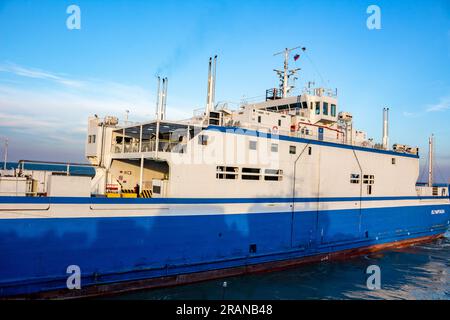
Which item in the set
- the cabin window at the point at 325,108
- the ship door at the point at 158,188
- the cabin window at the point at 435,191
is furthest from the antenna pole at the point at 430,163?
the ship door at the point at 158,188

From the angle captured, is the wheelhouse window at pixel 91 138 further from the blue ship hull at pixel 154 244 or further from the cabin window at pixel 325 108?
the cabin window at pixel 325 108

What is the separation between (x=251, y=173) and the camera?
15.8 metres

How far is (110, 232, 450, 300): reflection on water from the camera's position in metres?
13.6

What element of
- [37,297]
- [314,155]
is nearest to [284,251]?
[314,155]

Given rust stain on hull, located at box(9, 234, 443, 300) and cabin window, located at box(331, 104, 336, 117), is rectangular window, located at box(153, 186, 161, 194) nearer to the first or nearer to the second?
rust stain on hull, located at box(9, 234, 443, 300)

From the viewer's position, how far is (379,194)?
2177 centimetres

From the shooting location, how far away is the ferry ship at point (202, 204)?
37.1 feet

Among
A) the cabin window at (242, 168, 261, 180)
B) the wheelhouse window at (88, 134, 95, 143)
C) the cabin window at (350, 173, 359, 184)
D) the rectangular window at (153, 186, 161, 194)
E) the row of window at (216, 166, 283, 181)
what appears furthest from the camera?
the cabin window at (350, 173, 359, 184)

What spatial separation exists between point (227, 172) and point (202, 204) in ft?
6.48

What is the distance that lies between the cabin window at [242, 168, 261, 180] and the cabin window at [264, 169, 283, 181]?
0.45 metres

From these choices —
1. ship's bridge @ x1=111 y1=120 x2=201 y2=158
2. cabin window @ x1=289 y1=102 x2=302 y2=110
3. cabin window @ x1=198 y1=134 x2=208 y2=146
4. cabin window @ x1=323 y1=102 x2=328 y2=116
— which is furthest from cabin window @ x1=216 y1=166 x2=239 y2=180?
cabin window @ x1=323 y1=102 x2=328 y2=116

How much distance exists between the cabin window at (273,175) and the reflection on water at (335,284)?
183 inches

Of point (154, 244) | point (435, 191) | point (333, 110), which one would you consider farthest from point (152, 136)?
point (435, 191)
